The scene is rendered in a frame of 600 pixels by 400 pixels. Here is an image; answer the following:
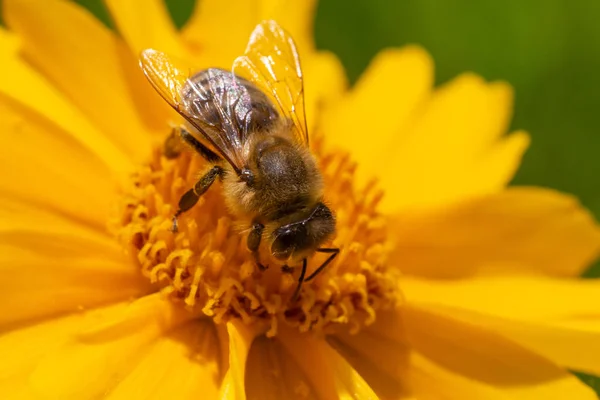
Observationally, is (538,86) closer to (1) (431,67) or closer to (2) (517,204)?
(1) (431,67)

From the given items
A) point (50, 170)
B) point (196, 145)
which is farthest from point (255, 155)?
point (50, 170)

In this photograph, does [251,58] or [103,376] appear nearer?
[103,376]

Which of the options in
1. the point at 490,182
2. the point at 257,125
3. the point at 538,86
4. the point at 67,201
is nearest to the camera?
the point at 257,125

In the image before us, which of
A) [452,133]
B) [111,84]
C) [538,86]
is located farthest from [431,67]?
[111,84]

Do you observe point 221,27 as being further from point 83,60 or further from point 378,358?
point 378,358

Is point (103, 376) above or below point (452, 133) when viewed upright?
below

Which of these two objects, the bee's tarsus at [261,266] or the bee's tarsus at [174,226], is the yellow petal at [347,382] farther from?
the bee's tarsus at [174,226]
